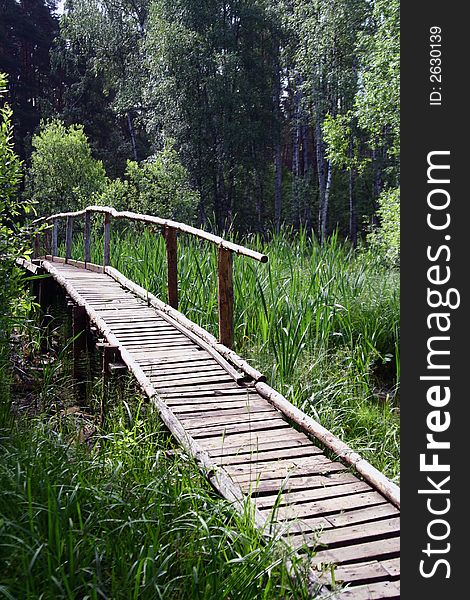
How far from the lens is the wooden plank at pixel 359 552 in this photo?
258 cm

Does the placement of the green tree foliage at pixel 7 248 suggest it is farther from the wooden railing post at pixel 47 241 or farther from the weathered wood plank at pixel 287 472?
the wooden railing post at pixel 47 241

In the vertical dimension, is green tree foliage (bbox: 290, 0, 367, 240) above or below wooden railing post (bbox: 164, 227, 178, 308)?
above

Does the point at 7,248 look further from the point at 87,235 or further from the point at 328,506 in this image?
the point at 87,235

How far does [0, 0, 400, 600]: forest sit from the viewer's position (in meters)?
2.58

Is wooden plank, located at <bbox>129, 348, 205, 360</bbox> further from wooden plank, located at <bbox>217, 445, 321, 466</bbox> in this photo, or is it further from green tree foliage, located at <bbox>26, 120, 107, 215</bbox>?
green tree foliage, located at <bbox>26, 120, 107, 215</bbox>

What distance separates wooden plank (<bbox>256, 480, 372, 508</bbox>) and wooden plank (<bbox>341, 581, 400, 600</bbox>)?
62 cm

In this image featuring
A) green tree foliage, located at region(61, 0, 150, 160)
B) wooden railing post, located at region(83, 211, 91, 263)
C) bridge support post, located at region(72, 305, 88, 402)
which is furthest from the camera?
green tree foliage, located at region(61, 0, 150, 160)

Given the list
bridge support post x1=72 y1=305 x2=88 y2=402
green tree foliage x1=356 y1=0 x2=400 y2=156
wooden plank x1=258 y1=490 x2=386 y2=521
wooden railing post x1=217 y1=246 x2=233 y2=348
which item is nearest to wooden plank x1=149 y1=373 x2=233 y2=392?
wooden railing post x1=217 y1=246 x2=233 y2=348

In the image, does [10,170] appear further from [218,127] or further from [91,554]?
[218,127]

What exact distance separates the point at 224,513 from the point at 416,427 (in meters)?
0.97

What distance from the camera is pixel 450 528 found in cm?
230

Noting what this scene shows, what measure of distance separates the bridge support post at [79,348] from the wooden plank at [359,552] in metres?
4.77

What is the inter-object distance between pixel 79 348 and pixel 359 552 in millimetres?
5152

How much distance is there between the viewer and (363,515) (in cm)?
294
